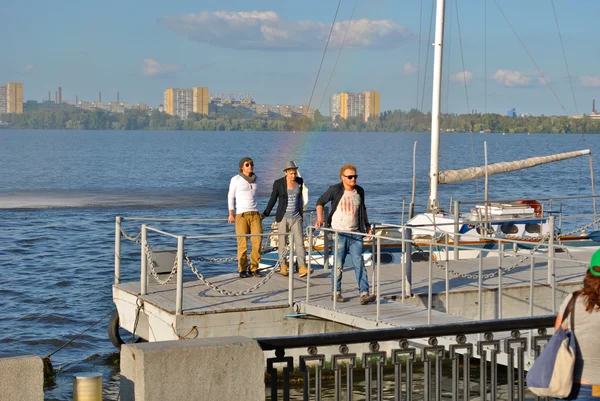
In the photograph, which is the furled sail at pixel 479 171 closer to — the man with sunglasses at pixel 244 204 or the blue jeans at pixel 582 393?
the man with sunglasses at pixel 244 204

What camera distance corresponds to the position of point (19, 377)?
5.14 metres

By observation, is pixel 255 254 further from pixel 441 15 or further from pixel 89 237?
pixel 89 237

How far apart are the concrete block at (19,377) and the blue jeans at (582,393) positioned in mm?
2757

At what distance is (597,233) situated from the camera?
2380cm

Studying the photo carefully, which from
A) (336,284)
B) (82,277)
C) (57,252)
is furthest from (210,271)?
(336,284)

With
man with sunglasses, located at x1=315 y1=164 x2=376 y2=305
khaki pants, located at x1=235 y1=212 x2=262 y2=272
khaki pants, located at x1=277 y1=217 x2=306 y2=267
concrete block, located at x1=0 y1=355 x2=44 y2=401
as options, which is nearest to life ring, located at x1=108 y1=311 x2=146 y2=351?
khaki pants, located at x1=235 y1=212 x2=262 y2=272

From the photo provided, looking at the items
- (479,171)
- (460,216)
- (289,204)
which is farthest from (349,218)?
(479,171)

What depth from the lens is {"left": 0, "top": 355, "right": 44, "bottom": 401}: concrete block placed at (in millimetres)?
5105

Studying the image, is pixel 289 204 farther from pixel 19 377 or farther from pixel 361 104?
pixel 361 104

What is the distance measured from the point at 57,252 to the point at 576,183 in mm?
50813

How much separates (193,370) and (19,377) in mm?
916

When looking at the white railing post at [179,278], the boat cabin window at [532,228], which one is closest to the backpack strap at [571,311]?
the white railing post at [179,278]

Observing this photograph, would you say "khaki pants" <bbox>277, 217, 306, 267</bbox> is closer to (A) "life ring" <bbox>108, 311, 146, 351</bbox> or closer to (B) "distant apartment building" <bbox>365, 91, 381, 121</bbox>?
(A) "life ring" <bbox>108, 311, 146, 351</bbox>

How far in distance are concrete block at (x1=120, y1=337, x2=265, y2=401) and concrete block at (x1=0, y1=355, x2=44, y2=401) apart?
0.48 metres
